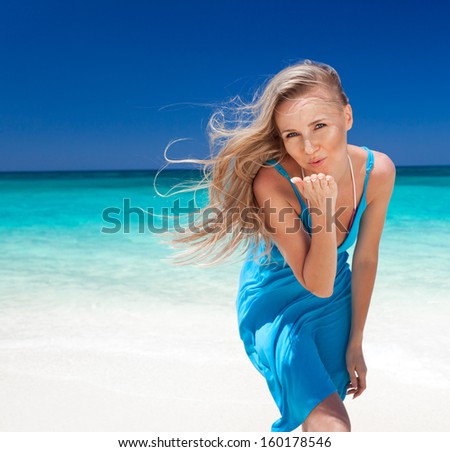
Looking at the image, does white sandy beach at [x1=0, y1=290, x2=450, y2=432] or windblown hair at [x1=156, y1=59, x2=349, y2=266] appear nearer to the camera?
windblown hair at [x1=156, y1=59, x2=349, y2=266]

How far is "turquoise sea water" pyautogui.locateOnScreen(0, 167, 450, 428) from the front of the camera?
4.02 metres

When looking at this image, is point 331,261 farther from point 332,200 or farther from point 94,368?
point 94,368

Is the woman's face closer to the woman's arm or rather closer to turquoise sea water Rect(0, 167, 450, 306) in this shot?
the woman's arm

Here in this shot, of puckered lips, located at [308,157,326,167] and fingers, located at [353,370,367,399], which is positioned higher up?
puckered lips, located at [308,157,326,167]

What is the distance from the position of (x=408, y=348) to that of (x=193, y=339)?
1526mm

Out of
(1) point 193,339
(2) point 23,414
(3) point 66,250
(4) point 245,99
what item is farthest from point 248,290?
(3) point 66,250

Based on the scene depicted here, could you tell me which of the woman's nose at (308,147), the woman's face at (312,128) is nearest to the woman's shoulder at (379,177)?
the woman's face at (312,128)

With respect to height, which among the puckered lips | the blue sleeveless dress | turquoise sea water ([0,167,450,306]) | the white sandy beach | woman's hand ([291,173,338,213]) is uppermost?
the puckered lips

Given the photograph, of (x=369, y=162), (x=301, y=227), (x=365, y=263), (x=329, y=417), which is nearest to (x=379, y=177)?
(x=369, y=162)

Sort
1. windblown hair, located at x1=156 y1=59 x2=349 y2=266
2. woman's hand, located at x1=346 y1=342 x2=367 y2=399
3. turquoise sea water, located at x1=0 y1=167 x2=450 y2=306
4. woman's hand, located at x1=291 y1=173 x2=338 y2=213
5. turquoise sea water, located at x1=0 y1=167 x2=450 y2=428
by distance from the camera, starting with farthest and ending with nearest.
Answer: turquoise sea water, located at x1=0 y1=167 x2=450 y2=306, turquoise sea water, located at x1=0 y1=167 x2=450 y2=428, woman's hand, located at x1=346 y1=342 x2=367 y2=399, windblown hair, located at x1=156 y1=59 x2=349 y2=266, woman's hand, located at x1=291 y1=173 x2=338 y2=213

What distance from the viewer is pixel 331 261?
90.8 inches

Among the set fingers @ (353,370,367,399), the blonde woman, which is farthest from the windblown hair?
fingers @ (353,370,367,399)

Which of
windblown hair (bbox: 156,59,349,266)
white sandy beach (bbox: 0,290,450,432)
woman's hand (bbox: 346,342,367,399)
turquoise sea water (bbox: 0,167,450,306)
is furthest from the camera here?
turquoise sea water (bbox: 0,167,450,306)

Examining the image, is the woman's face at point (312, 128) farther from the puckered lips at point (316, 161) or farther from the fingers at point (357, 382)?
the fingers at point (357, 382)
